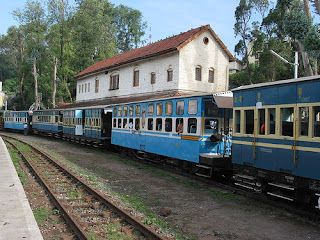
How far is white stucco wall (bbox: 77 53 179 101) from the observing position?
2505cm

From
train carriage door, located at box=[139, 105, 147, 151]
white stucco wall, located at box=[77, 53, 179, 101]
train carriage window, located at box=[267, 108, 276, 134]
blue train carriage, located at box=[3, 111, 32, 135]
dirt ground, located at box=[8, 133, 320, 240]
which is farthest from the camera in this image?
blue train carriage, located at box=[3, 111, 32, 135]

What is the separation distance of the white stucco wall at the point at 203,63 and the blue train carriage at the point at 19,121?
2294 cm

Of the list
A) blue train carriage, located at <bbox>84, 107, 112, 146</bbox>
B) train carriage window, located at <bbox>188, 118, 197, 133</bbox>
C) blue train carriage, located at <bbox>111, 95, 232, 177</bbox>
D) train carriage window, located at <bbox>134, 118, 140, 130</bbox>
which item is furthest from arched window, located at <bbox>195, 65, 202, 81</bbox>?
train carriage window, located at <bbox>188, 118, 197, 133</bbox>

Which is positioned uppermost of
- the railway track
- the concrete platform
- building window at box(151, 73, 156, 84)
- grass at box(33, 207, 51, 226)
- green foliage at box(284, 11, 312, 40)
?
green foliage at box(284, 11, 312, 40)

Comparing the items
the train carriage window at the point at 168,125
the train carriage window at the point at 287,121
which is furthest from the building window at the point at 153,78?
the train carriage window at the point at 287,121

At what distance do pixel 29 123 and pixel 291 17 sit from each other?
32.7 m

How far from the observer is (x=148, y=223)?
255 inches

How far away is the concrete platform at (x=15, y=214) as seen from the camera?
17.7 feet

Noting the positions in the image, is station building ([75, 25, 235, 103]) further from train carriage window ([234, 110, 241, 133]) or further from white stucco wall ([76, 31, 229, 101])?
train carriage window ([234, 110, 241, 133])

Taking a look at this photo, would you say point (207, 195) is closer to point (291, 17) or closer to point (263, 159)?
point (263, 159)

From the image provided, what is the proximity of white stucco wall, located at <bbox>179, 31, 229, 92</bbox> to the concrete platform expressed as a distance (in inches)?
675

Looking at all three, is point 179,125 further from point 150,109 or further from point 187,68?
point 187,68

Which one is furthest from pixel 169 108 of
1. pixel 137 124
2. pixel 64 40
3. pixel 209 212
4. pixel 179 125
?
pixel 64 40

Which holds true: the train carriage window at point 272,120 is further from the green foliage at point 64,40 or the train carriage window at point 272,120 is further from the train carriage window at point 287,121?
the green foliage at point 64,40
